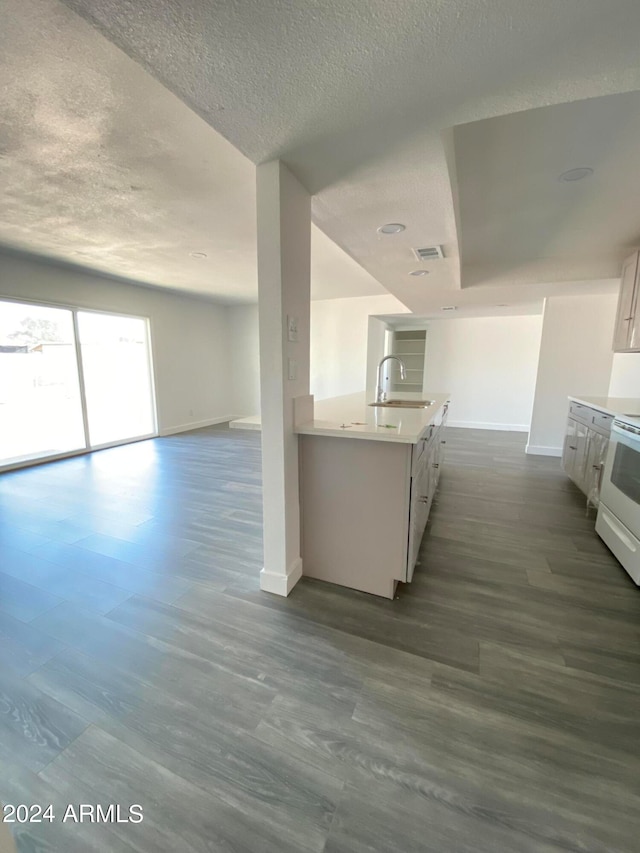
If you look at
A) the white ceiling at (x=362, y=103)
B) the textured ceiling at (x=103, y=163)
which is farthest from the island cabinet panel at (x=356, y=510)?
the textured ceiling at (x=103, y=163)

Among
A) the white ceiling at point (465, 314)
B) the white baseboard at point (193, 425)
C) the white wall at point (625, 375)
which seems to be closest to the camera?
the white wall at point (625, 375)

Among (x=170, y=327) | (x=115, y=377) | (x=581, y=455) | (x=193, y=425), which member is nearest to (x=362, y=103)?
(x=581, y=455)

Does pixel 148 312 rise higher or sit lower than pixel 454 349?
higher

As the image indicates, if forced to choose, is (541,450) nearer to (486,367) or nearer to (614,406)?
(614,406)

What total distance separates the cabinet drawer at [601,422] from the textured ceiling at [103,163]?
2.94m

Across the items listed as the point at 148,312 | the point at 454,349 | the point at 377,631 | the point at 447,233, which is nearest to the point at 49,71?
the point at 447,233

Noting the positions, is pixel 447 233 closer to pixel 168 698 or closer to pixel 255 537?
pixel 255 537

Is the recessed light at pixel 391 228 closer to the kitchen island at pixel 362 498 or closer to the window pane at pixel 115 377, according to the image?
the kitchen island at pixel 362 498

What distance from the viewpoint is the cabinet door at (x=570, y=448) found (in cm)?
360

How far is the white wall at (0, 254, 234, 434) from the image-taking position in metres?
4.33

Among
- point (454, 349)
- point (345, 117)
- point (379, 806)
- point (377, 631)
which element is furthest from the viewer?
point (454, 349)

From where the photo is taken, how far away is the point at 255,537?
8.57 feet

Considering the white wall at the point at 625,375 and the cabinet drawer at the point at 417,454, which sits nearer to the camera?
the cabinet drawer at the point at 417,454

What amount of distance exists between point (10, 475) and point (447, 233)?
17.2ft
